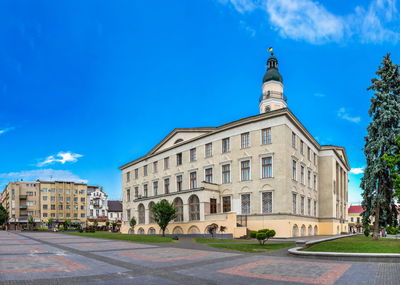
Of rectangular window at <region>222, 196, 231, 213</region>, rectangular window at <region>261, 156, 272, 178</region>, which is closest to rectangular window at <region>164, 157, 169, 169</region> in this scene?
rectangular window at <region>222, 196, 231, 213</region>

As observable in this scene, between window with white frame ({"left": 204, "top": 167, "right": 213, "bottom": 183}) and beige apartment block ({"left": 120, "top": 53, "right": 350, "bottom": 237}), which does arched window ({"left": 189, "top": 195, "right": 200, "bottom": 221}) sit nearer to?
beige apartment block ({"left": 120, "top": 53, "right": 350, "bottom": 237})

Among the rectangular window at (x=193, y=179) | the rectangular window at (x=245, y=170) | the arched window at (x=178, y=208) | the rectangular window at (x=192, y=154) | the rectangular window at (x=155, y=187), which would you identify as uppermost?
the rectangular window at (x=192, y=154)

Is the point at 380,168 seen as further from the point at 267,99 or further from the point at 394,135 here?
the point at 267,99

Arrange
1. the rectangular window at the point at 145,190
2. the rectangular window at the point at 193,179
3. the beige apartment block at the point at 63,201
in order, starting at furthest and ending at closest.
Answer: the beige apartment block at the point at 63,201, the rectangular window at the point at 145,190, the rectangular window at the point at 193,179

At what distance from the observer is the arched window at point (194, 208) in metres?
42.0

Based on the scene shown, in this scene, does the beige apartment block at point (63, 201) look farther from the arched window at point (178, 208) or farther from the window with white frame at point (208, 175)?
the window with white frame at point (208, 175)

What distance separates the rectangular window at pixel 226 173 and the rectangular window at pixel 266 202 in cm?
568

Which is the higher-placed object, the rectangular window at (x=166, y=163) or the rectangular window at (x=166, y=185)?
the rectangular window at (x=166, y=163)

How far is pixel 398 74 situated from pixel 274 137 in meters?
14.4

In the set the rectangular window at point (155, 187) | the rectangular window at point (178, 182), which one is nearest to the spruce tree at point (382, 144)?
the rectangular window at point (178, 182)

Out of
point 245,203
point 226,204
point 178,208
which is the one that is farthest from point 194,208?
point 245,203

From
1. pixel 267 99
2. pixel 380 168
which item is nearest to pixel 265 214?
pixel 380 168

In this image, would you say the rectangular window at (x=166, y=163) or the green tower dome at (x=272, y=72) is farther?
the green tower dome at (x=272, y=72)

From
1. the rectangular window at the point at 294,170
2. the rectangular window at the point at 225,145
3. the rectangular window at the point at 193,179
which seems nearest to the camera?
the rectangular window at the point at 294,170
